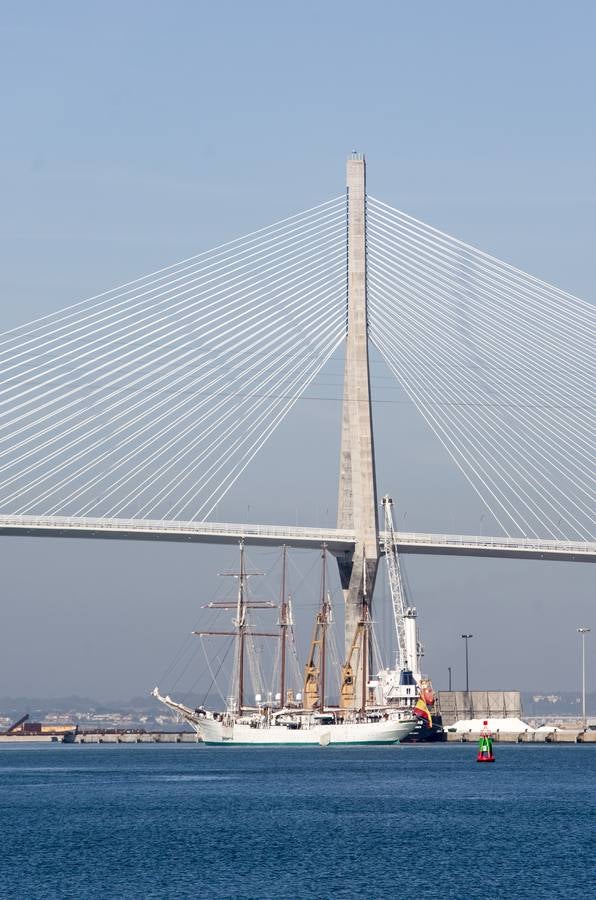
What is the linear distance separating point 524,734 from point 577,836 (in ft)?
218

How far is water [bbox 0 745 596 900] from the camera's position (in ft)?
95.0

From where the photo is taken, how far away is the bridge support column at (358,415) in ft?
229

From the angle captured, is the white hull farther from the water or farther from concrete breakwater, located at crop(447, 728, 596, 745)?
the water

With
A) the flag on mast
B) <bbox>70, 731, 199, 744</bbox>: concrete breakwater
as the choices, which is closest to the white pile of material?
the flag on mast

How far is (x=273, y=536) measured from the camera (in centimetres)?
7800

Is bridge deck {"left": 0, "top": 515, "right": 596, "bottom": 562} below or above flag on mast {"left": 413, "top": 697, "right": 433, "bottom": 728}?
above

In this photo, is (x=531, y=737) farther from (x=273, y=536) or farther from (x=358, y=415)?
(x=358, y=415)

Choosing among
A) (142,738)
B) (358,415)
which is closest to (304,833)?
(358,415)

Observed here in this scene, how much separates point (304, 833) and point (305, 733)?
53387mm

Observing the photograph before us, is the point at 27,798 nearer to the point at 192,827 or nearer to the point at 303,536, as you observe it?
the point at 192,827

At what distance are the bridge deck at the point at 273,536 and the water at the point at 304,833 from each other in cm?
1187

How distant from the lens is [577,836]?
116ft

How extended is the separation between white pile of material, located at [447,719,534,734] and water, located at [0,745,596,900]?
39.0 meters

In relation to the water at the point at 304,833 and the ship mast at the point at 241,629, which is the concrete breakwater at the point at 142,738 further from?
the water at the point at 304,833
